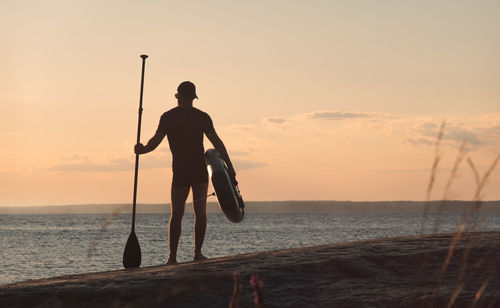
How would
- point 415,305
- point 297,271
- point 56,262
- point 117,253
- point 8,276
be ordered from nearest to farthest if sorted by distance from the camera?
point 415,305 < point 297,271 < point 8,276 < point 56,262 < point 117,253

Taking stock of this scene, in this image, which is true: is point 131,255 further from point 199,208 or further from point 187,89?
point 187,89

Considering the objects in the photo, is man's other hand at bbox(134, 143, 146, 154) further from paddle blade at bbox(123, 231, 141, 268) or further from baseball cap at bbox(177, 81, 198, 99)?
paddle blade at bbox(123, 231, 141, 268)

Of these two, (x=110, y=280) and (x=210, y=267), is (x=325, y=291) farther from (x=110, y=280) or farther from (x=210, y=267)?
(x=110, y=280)

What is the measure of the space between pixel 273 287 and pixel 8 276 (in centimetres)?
2915

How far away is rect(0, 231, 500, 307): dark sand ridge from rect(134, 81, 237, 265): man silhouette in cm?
195

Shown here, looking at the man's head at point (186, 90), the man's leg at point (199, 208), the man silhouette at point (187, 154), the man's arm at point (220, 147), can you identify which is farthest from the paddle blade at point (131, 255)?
the man's head at point (186, 90)

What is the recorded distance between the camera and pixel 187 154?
28.1ft

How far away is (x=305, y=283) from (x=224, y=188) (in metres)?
3.46

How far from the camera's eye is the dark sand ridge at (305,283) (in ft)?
16.8

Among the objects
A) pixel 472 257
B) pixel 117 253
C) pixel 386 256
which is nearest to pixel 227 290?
pixel 386 256

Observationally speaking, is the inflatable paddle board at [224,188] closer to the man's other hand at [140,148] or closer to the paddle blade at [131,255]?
the man's other hand at [140,148]

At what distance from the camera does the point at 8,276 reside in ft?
105

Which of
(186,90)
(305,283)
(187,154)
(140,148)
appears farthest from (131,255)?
(305,283)

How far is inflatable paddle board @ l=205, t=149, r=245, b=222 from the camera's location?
349 inches
